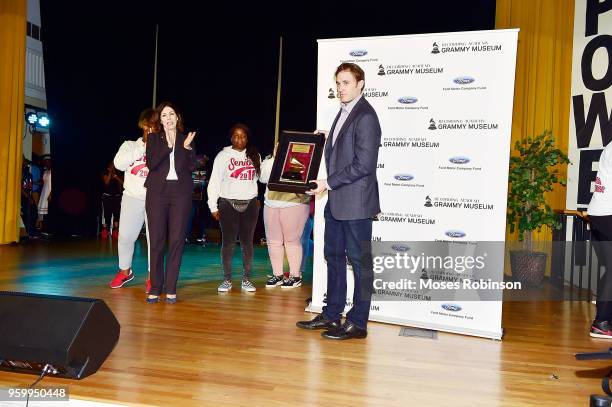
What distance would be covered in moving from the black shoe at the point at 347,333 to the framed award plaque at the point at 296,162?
34.4 inches

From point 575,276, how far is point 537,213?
790 mm

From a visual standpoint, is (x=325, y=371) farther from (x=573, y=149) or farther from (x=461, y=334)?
(x=573, y=149)

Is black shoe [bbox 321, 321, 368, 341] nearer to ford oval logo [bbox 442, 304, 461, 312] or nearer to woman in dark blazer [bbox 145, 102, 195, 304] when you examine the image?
ford oval logo [bbox 442, 304, 461, 312]

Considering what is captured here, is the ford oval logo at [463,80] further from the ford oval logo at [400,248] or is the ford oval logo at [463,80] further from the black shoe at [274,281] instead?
the black shoe at [274,281]

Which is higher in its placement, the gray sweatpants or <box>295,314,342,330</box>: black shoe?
the gray sweatpants

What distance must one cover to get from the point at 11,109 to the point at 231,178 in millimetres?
4885

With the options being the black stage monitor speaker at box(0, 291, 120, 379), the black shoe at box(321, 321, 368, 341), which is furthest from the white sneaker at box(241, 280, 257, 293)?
the black stage monitor speaker at box(0, 291, 120, 379)

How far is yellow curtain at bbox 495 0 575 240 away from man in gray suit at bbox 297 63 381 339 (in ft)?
12.2

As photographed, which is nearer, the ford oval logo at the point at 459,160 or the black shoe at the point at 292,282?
the ford oval logo at the point at 459,160

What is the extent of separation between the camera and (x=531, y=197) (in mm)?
6207

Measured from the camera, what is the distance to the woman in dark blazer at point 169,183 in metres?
4.62

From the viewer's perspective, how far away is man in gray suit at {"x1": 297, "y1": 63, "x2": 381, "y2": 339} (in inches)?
141

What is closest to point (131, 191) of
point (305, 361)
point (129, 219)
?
point (129, 219)

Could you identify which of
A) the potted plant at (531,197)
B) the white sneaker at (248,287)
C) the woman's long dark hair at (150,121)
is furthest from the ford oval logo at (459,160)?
the potted plant at (531,197)
